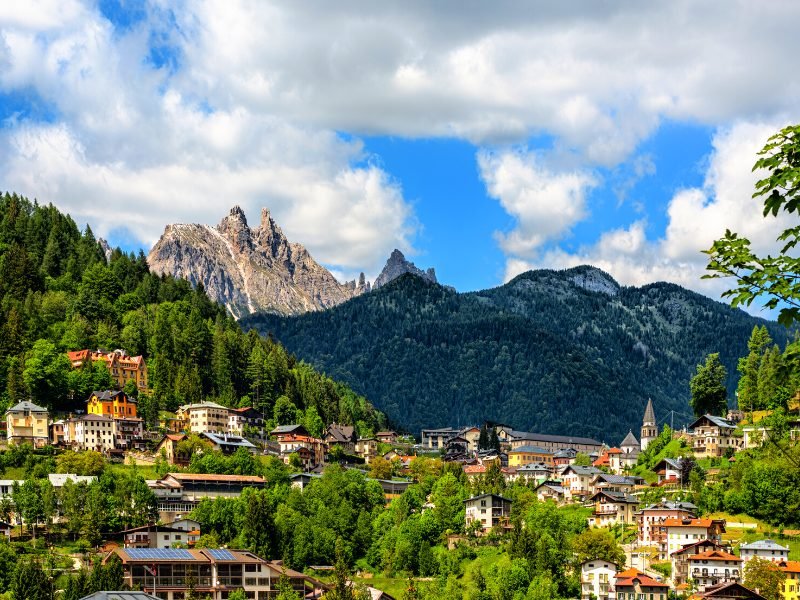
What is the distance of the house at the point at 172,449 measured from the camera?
161 metres

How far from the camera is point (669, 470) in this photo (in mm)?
154875

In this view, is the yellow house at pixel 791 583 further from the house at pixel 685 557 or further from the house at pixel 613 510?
the house at pixel 613 510

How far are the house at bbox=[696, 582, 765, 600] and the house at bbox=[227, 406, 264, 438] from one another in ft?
304

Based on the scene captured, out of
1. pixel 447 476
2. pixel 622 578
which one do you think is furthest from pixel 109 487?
pixel 622 578

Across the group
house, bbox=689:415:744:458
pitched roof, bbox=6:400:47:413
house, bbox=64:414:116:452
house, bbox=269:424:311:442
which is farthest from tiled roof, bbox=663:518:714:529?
pitched roof, bbox=6:400:47:413

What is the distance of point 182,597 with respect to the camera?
390 feet

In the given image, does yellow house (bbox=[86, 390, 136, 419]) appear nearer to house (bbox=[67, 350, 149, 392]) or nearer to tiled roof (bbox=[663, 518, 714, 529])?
house (bbox=[67, 350, 149, 392])

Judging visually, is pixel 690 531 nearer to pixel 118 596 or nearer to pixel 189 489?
pixel 189 489

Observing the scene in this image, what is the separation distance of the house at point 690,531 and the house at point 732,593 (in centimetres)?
1470

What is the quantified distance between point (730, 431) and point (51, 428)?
94271 millimetres

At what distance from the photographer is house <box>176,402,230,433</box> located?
175m

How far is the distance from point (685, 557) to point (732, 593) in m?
14.2

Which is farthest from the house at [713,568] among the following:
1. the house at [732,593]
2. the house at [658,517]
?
the house at [658,517]

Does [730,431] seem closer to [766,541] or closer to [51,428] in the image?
[766,541]
